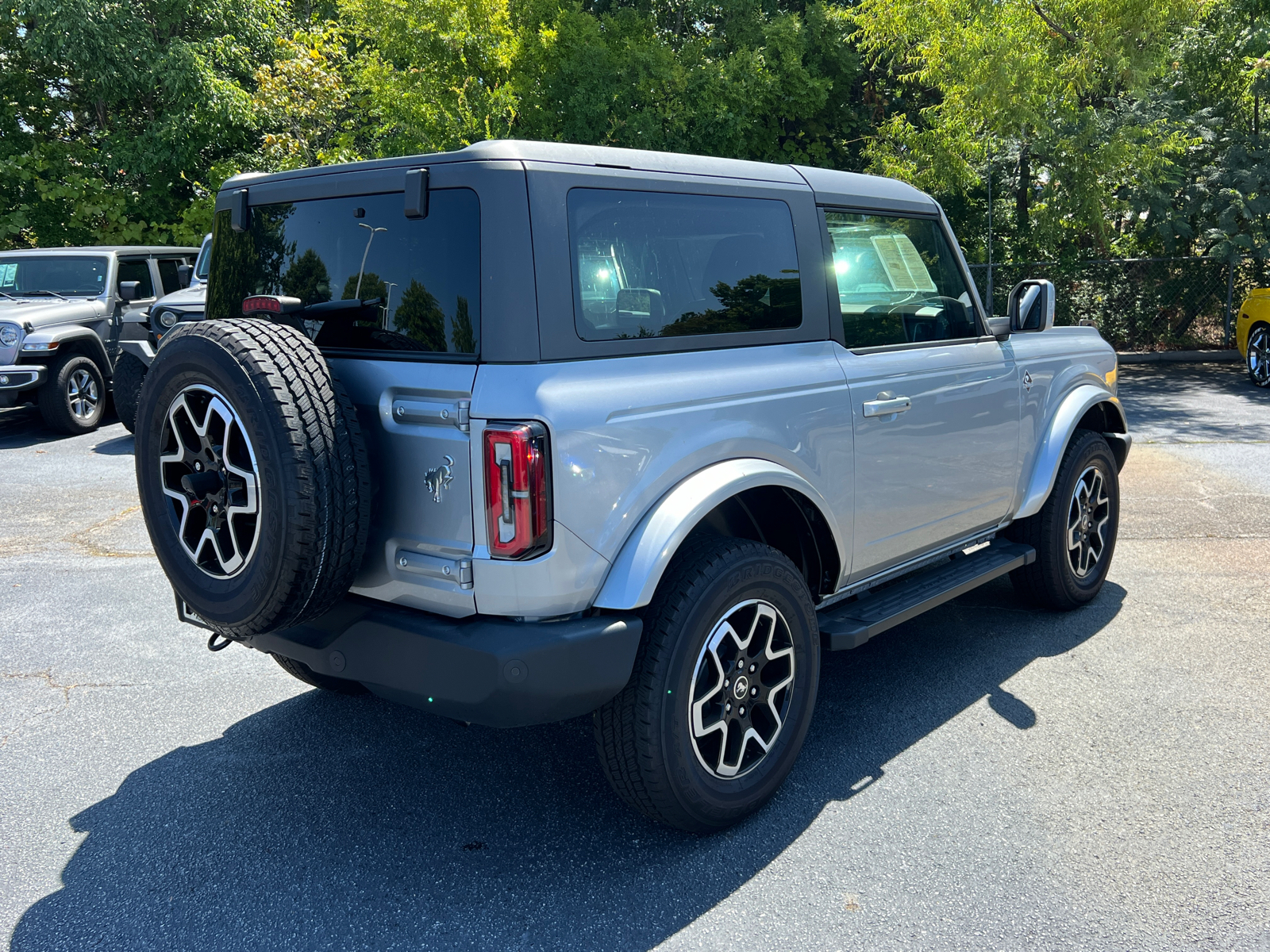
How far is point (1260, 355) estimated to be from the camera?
1280 cm

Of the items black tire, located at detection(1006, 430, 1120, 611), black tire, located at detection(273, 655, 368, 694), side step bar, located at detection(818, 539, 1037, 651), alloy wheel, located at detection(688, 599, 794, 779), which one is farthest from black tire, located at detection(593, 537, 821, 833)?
black tire, located at detection(1006, 430, 1120, 611)

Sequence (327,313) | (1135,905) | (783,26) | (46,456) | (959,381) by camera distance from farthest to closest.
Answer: (783,26) → (46,456) → (959,381) → (327,313) → (1135,905)

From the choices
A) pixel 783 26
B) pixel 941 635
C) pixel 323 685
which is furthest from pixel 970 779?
pixel 783 26

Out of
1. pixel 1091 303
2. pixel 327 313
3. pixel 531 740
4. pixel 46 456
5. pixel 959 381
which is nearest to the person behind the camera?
pixel 327 313

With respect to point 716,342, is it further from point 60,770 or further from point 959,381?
point 60,770

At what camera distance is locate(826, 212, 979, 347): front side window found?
378cm

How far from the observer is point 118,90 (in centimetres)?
1864

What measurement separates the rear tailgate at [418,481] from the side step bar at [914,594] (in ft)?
4.88

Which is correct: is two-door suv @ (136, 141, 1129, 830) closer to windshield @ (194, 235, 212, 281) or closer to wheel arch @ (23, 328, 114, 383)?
wheel arch @ (23, 328, 114, 383)

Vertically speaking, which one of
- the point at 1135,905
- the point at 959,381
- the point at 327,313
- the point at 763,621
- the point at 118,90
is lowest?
the point at 1135,905

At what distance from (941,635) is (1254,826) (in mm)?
1839

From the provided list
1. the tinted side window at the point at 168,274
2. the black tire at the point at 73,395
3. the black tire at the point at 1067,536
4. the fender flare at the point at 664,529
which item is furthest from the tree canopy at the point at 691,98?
→ the fender flare at the point at 664,529

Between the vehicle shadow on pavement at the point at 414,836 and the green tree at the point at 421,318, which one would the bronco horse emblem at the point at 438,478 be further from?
the vehicle shadow on pavement at the point at 414,836

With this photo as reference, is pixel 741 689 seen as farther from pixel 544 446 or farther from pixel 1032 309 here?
pixel 1032 309
